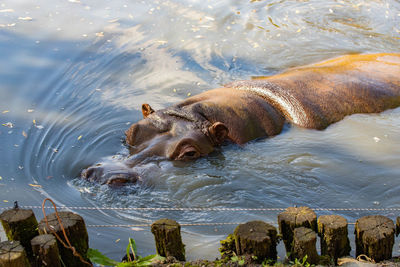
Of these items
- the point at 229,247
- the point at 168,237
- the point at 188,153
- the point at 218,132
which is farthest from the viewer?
the point at 218,132

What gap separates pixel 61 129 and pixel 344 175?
4251 millimetres

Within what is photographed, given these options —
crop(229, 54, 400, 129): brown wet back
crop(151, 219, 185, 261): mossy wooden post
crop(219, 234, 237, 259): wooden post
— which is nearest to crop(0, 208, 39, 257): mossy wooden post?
crop(151, 219, 185, 261): mossy wooden post

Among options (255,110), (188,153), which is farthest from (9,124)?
(255,110)

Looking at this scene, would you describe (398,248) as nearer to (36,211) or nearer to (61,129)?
(36,211)

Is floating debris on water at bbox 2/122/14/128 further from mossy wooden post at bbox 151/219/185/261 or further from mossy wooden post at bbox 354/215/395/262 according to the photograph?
mossy wooden post at bbox 354/215/395/262

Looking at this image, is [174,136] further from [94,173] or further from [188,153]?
[94,173]

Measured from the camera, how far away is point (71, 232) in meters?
3.90

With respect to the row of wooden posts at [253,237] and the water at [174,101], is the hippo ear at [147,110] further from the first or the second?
the row of wooden posts at [253,237]

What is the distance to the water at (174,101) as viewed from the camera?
6.21 m

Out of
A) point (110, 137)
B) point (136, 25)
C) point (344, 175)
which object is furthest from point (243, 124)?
point (136, 25)

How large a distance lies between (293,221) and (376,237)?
→ 63 cm

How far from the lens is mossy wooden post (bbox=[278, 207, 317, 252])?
407 cm

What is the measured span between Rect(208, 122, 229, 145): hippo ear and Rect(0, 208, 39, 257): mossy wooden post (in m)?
3.38

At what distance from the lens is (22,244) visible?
13.0 feet
